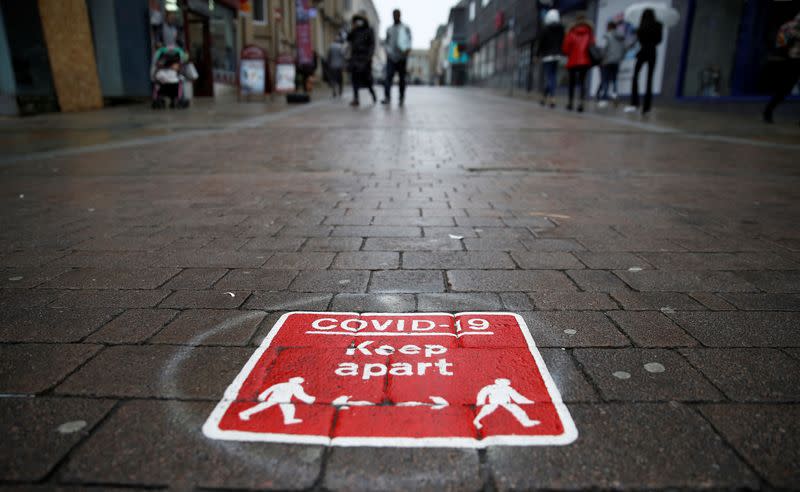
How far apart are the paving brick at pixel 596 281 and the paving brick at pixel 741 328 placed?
34 cm

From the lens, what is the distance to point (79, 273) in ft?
8.62

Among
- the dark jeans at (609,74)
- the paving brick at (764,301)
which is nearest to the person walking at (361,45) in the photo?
the dark jeans at (609,74)

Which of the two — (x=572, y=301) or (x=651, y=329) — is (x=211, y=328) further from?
(x=651, y=329)

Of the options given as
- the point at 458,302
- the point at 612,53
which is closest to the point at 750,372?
the point at 458,302

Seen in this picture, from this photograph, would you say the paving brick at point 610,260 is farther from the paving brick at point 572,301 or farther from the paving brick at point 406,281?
the paving brick at point 406,281

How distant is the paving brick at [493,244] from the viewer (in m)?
3.02

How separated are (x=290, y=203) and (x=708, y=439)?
326cm

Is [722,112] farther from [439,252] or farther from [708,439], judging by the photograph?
[708,439]

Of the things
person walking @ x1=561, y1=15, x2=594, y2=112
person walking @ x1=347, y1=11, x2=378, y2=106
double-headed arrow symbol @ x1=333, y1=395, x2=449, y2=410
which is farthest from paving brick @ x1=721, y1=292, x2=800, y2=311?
person walking @ x1=347, y1=11, x2=378, y2=106

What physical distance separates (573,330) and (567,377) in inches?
14.5

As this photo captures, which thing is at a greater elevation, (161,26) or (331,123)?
(161,26)

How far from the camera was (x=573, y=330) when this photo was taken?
200 centimetres

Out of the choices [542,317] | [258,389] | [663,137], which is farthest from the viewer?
[663,137]

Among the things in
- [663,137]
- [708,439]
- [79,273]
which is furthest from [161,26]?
[708,439]
